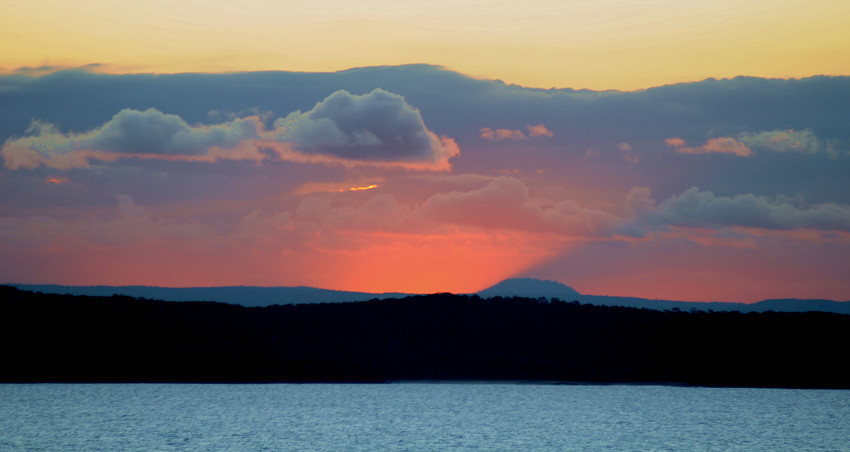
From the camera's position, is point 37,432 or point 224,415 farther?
point 224,415

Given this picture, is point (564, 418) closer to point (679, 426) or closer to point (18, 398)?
point (679, 426)

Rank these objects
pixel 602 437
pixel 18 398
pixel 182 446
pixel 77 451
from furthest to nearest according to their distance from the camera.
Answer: pixel 18 398 < pixel 602 437 < pixel 182 446 < pixel 77 451

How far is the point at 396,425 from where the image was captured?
132000mm

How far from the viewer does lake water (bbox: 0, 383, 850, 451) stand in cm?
10269

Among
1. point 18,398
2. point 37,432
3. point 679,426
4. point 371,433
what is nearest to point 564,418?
point 679,426

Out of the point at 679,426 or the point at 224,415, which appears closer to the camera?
the point at 679,426

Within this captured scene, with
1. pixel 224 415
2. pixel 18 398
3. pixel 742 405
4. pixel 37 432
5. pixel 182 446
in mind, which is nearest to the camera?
pixel 182 446

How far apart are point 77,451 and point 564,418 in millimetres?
84129

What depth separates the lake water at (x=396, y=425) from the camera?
102688mm

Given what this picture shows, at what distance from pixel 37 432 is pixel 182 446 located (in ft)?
71.9

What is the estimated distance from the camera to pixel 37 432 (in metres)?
107

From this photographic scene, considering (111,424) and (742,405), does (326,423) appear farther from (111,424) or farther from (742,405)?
(742,405)

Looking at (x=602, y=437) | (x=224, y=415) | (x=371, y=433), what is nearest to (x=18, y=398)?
(x=224, y=415)

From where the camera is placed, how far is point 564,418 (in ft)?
497
